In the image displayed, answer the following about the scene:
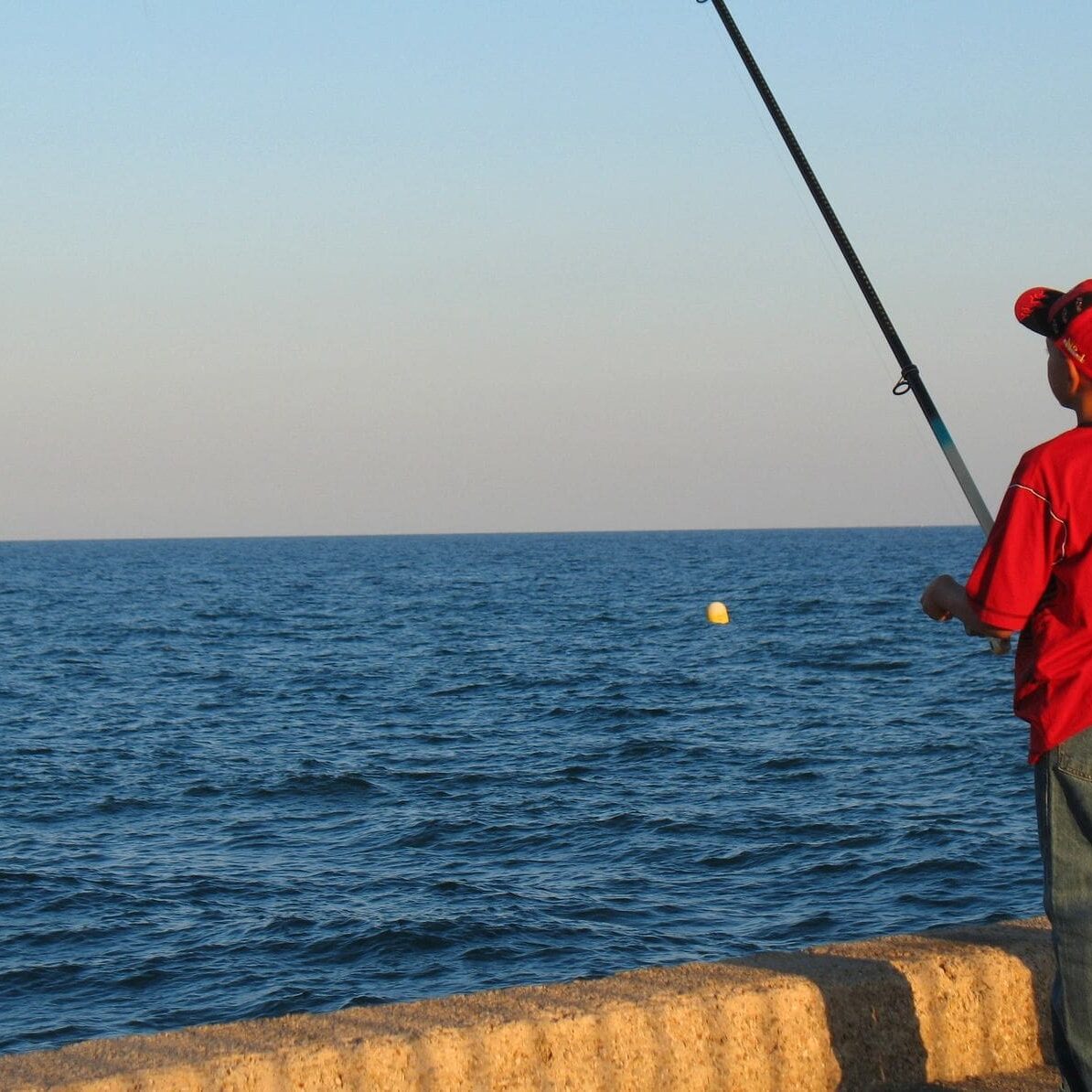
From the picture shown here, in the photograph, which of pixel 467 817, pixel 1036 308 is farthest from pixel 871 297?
pixel 467 817

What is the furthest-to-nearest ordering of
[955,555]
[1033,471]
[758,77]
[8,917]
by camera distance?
1. [955,555]
2. [8,917]
3. [758,77]
4. [1033,471]

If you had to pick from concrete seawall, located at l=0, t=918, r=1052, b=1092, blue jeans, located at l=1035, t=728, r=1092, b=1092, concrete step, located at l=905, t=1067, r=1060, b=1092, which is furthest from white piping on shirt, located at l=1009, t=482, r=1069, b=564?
concrete step, located at l=905, t=1067, r=1060, b=1092

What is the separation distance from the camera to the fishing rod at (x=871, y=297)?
11.3 feet

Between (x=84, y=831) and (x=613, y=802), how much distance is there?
5613mm

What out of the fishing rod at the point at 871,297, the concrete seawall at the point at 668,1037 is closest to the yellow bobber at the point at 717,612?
the fishing rod at the point at 871,297

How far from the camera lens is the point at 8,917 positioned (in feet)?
37.5

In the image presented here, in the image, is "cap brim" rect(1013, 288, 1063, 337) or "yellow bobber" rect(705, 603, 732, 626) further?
"yellow bobber" rect(705, 603, 732, 626)

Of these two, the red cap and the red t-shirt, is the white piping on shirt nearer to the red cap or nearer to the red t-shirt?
the red t-shirt

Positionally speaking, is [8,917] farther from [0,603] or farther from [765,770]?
[0,603]

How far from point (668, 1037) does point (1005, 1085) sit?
2.90 feet

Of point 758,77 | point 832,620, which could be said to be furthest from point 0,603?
point 758,77

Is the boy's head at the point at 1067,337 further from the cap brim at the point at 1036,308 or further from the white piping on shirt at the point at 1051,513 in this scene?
the white piping on shirt at the point at 1051,513

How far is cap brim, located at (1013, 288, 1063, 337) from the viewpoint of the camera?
106 inches

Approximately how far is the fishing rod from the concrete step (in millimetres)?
1225
